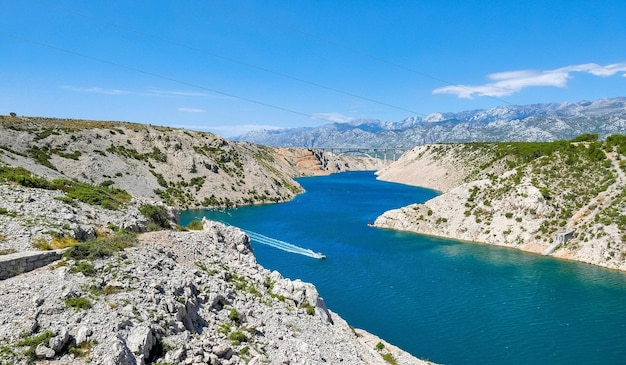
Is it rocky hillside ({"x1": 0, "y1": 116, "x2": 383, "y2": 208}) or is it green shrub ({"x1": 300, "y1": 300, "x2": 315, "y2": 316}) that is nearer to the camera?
green shrub ({"x1": 300, "y1": 300, "x2": 315, "y2": 316})

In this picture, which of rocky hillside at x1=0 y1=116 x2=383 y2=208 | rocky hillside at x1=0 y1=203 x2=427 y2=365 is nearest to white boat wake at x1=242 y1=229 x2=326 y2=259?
rocky hillside at x1=0 y1=203 x2=427 y2=365

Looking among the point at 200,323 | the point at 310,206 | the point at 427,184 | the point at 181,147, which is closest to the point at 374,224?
the point at 310,206

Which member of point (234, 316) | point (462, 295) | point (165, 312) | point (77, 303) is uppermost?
point (77, 303)

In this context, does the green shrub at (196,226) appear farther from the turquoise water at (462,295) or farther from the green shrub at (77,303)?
the green shrub at (77,303)

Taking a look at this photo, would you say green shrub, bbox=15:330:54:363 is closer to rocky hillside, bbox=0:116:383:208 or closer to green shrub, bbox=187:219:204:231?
green shrub, bbox=187:219:204:231

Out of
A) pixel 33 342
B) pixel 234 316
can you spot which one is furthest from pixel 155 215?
pixel 33 342

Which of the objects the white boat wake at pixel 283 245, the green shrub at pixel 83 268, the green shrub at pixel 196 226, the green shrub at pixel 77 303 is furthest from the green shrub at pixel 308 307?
the white boat wake at pixel 283 245

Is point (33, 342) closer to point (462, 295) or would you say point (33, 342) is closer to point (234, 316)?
point (234, 316)
